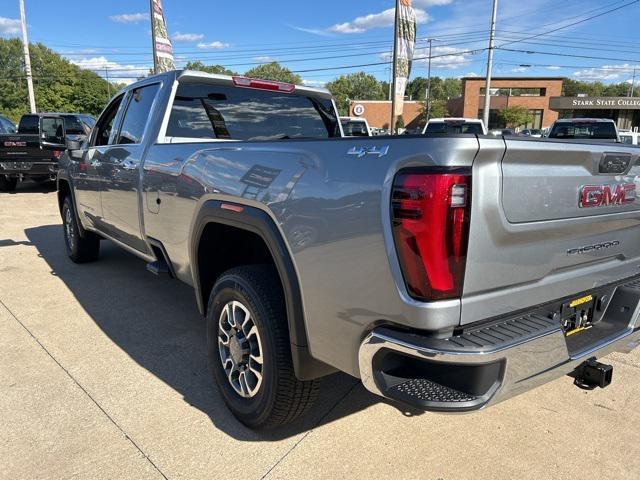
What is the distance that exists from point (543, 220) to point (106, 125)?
182 inches

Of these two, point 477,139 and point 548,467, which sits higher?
point 477,139

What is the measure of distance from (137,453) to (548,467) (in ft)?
6.93

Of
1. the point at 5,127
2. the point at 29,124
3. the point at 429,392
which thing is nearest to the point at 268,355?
the point at 429,392

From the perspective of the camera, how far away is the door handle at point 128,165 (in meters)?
3.96

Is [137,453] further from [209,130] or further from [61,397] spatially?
[209,130]

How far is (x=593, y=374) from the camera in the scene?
233 centimetres

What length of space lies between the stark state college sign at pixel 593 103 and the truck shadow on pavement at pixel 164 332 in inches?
2103

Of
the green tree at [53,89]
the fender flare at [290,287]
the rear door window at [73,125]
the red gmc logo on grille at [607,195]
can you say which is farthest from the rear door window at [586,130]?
the green tree at [53,89]

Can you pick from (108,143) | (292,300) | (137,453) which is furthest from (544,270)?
(108,143)

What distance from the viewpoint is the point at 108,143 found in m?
4.99

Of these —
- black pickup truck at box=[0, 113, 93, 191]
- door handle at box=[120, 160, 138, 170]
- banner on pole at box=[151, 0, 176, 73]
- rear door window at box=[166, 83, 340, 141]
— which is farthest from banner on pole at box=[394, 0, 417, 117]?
door handle at box=[120, 160, 138, 170]

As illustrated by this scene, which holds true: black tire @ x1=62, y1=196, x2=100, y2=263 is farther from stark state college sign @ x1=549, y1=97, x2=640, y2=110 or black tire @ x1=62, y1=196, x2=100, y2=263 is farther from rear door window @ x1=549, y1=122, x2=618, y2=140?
stark state college sign @ x1=549, y1=97, x2=640, y2=110

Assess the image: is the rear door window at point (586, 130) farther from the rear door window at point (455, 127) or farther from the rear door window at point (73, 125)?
the rear door window at point (73, 125)

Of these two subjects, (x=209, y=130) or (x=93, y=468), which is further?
(x=209, y=130)
